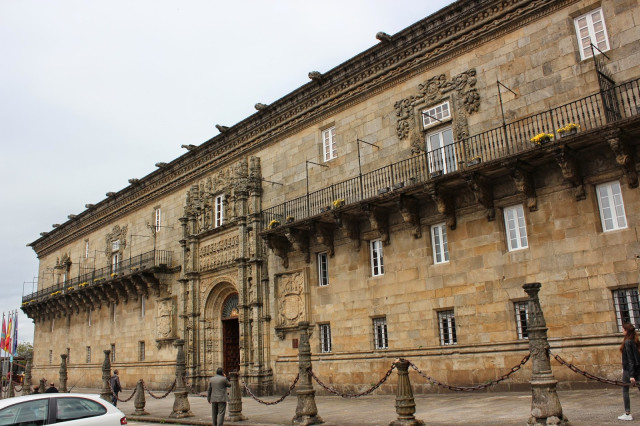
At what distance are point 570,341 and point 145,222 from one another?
2244 cm

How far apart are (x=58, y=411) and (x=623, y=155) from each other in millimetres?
11945

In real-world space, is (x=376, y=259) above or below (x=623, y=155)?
below

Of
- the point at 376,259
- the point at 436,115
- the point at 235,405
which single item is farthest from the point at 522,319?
the point at 235,405

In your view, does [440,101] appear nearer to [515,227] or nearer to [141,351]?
[515,227]

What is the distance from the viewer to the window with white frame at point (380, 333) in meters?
16.6

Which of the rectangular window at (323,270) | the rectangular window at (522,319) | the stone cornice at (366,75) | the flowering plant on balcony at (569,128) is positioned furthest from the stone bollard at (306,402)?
the stone cornice at (366,75)

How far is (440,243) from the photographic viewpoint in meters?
15.6

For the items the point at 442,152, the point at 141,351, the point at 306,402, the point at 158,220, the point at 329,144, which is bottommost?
the point at 306,402

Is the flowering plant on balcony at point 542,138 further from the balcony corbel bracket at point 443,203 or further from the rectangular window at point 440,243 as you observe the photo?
the rectangular window at point 440,243

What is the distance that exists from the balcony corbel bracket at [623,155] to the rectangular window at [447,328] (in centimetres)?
561

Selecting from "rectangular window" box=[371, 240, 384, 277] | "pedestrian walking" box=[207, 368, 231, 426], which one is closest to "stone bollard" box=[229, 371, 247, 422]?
"pedestrian walking" box=[207, 368, 231, 426]

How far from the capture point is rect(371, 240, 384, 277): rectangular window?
1707 cm

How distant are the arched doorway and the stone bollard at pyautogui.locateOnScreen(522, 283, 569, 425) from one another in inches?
617

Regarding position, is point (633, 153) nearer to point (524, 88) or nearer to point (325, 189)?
point (524, 88)
